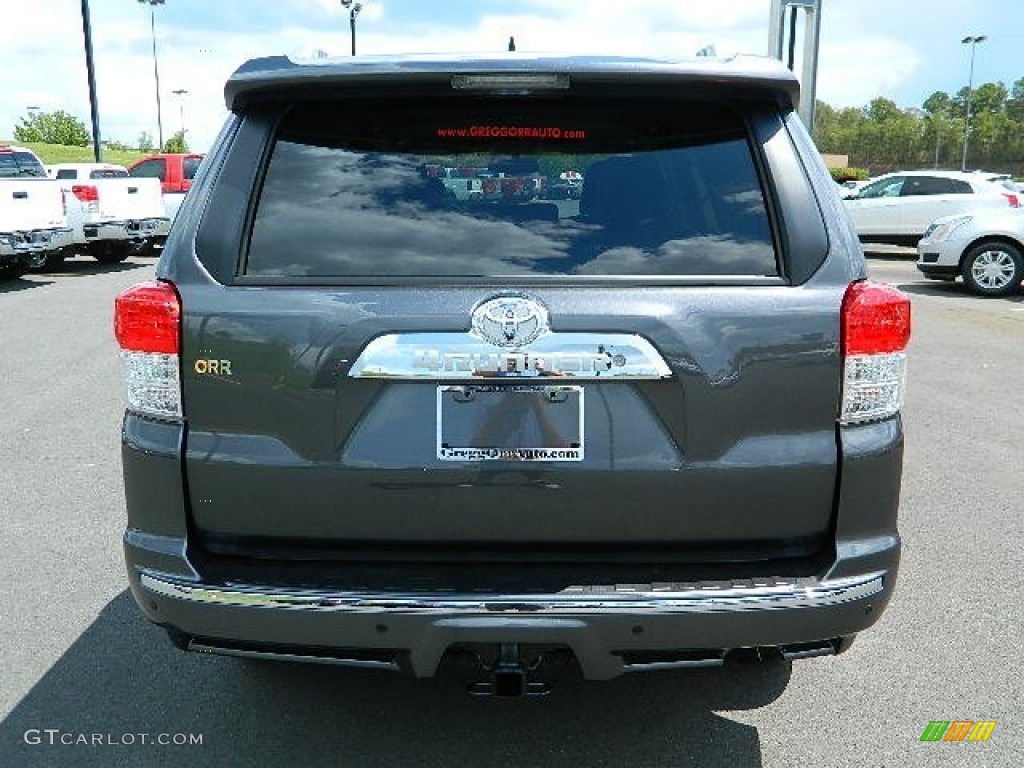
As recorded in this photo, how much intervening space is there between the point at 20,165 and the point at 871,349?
20.1 meters

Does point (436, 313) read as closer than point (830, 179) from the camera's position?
Yes

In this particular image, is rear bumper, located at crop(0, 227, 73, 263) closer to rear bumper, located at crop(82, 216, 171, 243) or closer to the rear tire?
rear bumper, located at crop(82, 216, 171, 243)

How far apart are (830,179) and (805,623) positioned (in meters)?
1.17

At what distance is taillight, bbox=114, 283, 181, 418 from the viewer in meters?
2.57

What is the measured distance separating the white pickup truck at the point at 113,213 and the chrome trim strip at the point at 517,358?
15.6 m

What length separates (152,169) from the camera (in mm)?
22047

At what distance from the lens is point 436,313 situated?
2.46 metres

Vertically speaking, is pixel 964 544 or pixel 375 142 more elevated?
pixel 375 142

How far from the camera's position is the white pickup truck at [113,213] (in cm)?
1748

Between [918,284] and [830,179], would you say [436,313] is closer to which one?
[830,179]

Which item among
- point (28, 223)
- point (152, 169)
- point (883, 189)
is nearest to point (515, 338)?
point (28, 223)

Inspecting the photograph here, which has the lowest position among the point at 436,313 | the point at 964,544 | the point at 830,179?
the point at 964,544

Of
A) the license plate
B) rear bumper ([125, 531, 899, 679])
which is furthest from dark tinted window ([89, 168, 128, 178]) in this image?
the license plate

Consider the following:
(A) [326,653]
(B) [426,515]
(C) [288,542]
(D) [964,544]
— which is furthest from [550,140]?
(D) [964,544]
